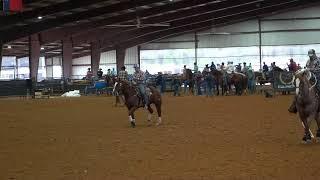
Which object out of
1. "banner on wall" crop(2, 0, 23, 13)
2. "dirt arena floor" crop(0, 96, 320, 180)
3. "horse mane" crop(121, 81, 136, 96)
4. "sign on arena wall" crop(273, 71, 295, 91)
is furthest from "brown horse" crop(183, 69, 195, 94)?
"horse mane" crop(121, 81, 136, 96)

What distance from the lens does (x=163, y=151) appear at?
1073 cm

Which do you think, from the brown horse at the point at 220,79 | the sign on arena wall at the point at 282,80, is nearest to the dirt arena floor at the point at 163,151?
the sign on arena wall at the point at 282,80

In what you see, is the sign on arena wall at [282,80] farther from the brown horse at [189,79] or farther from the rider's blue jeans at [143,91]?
the rider's blue jeans at [143,91]

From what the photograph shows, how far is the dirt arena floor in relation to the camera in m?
8.34

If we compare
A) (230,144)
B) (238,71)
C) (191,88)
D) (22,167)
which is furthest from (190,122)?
(191,88)

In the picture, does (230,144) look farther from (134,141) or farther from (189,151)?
(134,141)

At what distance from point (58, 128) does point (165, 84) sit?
106 ft

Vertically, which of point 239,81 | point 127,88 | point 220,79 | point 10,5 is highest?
point 10,5

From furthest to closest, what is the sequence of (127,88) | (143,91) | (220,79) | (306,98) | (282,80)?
(220,79), (282,80), (143,91), (127,88), (306,98)

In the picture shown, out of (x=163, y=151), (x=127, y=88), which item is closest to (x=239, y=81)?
(x=127, y=88)

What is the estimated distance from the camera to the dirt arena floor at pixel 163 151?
8344mm

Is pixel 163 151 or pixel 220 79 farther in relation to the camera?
pixel 220 79

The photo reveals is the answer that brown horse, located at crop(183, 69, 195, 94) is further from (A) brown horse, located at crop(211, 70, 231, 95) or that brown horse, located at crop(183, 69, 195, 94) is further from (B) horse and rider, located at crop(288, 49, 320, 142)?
(B) horse and rider, located at crop(288, 49, 320, 142)

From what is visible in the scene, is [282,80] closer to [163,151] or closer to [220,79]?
[220,79]
